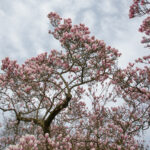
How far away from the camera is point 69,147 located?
17.5ft

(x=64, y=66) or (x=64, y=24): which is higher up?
(x=64, y=24)

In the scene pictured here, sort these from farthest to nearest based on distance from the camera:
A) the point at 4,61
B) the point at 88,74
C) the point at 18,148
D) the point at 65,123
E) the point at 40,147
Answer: the point at 65,123 → the point at 88,74 → the point at 4,61 → the point at 40,147 → the point at 18,148

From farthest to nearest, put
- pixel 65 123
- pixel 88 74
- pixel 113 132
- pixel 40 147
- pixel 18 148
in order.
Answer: pixel 65 123, pixel 88 74, pixel 113 132, pixel 40 147, pixel 18 148

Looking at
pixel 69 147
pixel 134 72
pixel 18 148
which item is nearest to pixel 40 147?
pixel 69 147

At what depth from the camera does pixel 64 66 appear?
8531mm

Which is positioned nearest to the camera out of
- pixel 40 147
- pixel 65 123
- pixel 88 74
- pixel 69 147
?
pixel 69 147

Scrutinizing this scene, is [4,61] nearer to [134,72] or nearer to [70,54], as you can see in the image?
[70,54]

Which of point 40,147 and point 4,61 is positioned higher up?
point 4,61

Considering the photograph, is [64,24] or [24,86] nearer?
[24,86]

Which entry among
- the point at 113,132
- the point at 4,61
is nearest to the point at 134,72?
the point at 113,132

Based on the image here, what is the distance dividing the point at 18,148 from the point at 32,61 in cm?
564

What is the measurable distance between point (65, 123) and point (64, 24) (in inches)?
200

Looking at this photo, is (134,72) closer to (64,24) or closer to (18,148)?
(64,24)

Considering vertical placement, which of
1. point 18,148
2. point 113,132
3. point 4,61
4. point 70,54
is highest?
point 70,54
